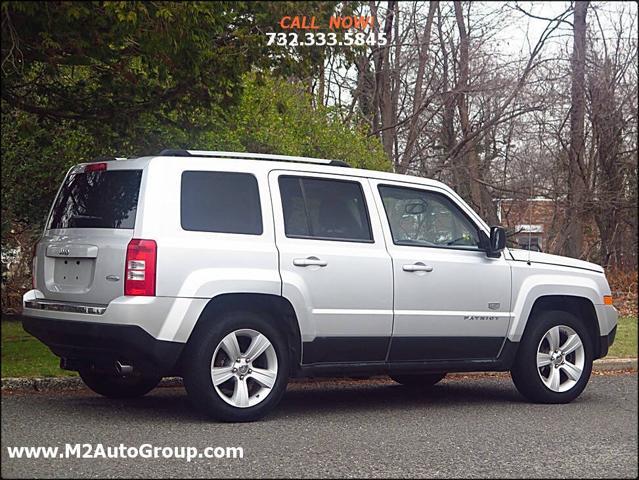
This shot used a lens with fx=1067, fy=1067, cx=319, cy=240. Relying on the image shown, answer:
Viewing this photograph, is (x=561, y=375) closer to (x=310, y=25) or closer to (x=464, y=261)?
(x=464, y=261)

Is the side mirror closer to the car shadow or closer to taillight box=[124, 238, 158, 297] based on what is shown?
the car shadow

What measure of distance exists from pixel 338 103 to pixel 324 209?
13.1 meters

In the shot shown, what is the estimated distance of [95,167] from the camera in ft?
27.9

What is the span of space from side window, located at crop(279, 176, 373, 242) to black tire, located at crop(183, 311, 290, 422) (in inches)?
31.7

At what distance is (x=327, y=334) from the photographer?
8461 mm

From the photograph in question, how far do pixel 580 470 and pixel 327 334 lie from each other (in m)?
2.49

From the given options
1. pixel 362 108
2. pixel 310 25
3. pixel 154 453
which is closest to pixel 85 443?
pixel 154 453

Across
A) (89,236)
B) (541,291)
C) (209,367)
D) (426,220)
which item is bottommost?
(209,367)

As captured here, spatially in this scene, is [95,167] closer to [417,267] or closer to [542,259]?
[417,267]

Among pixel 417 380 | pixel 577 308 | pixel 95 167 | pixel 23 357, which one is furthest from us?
pixel 23 357

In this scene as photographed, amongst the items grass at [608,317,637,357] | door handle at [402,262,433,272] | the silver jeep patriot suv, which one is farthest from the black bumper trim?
grass at [608,317,637,357]

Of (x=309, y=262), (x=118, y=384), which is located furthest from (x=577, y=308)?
(x=118, y=384)

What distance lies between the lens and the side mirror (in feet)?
30.7

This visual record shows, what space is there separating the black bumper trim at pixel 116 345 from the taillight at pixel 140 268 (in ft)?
0.90
